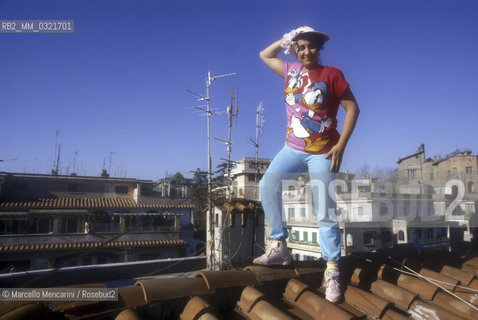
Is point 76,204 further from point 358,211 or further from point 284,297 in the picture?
point 284,297

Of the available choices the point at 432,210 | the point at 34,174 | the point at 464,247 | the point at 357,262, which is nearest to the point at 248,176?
the point at 432,210

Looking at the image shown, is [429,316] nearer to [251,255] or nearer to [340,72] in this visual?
[340,72]

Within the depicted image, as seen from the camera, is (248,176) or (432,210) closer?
(432,210)

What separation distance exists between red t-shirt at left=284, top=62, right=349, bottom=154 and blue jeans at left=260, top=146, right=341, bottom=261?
0.40 ft

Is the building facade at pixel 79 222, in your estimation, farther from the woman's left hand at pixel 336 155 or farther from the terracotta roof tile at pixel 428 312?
the terracotta roof tile at pixel 428 312

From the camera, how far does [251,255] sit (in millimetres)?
8477

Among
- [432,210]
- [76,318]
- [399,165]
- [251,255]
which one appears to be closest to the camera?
[76,318]

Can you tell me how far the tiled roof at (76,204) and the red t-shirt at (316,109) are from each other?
22.4 m

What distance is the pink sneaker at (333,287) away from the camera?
269 centimetres

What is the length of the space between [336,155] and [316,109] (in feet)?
1.77

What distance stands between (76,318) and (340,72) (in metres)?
3.15

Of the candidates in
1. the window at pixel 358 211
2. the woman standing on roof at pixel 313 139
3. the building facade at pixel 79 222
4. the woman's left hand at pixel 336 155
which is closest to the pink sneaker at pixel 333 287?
the woman standing on roof at pixel 313 139

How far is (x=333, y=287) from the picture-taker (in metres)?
2.72

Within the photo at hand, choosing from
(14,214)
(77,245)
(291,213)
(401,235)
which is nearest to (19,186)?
(14,214)
